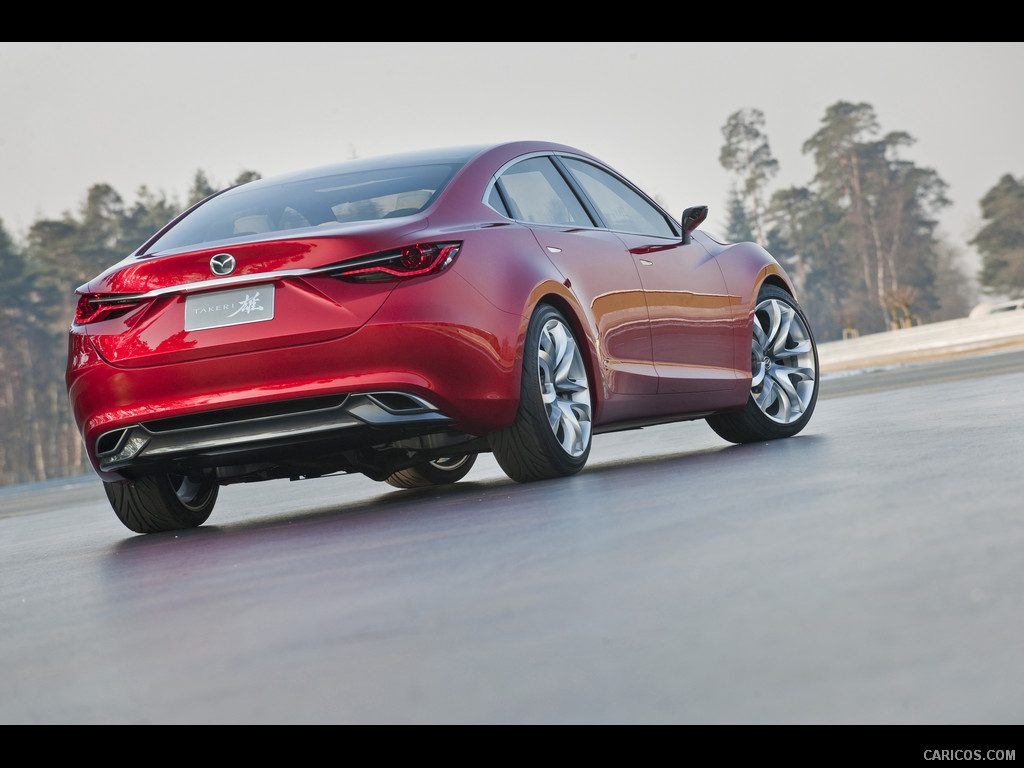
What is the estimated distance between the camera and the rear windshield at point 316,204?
6379 millimetres

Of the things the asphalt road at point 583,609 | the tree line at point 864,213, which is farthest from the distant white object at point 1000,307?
the asphalt road at point 583,609

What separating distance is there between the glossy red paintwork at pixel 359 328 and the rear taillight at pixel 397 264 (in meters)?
0.03

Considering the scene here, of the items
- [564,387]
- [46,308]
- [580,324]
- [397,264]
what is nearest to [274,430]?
[397,264]

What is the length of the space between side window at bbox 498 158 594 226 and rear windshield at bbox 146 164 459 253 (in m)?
0.33

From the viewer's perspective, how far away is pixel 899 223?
106125 mm

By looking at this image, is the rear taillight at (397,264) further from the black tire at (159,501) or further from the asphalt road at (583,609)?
the black tire at (159,501)

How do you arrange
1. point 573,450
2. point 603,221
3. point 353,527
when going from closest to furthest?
1. point 353,527
2. point 573,450
3. point 603,221

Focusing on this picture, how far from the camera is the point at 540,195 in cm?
699

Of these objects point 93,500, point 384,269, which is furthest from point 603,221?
point 93,500

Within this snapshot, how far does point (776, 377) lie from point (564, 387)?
2.12 m

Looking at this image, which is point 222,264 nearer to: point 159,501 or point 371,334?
point 371,334
